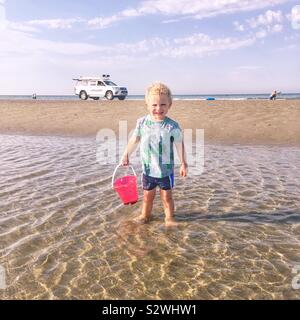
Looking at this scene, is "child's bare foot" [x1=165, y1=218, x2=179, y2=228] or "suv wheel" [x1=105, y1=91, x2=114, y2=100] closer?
"child's bare foot" [x1=165, y1=218, x2=179, y2=228]

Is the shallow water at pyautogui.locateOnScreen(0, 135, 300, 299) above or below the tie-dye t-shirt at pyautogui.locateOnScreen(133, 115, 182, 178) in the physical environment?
below

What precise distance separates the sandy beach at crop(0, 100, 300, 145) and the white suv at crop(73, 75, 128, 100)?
8494 millimetres

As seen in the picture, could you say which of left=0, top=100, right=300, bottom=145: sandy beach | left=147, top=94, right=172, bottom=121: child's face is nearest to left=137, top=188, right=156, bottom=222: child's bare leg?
left=147, top=94, right=172, bottom=121: child's face

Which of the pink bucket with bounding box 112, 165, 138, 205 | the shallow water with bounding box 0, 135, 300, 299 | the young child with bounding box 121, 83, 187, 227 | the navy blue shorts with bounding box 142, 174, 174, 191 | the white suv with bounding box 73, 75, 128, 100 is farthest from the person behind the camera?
the white suv with bounding box 73, 75, 128, 100

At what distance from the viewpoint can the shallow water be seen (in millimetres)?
3928

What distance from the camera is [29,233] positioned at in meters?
5.19

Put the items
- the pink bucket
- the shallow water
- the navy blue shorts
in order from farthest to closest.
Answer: the pink bucket
the navy blue shorts
the shallow water

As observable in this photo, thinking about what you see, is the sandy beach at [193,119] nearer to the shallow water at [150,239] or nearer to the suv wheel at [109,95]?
the shallow water at [150,239]

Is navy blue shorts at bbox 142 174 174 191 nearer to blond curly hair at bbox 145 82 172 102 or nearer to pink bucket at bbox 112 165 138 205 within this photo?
pink bucket at bbox 112 165 138 205

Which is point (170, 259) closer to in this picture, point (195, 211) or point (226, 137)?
point (195, 211)

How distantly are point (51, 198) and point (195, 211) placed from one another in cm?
267

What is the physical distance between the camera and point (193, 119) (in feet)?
57.8

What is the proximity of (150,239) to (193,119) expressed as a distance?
13102 millimetres
